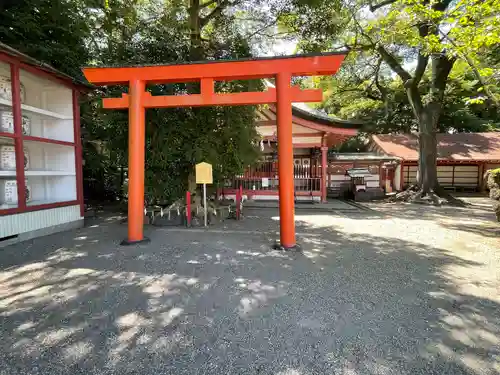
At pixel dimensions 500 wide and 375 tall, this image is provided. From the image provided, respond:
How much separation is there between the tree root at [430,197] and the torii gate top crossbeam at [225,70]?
9382mm

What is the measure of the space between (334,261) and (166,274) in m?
2.33

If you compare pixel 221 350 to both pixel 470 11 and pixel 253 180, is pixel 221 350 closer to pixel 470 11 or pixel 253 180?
pixel 470 11

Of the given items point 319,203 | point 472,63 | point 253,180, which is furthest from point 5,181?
point 472,63

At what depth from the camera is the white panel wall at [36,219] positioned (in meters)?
4.59

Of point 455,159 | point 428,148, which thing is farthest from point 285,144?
point 455,159

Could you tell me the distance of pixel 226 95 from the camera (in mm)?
4535

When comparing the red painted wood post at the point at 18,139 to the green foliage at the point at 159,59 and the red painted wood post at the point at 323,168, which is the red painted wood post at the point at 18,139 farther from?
the red painted wood post at the point at 323,168

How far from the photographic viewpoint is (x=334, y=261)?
4.00 m

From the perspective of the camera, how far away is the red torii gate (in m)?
4.34

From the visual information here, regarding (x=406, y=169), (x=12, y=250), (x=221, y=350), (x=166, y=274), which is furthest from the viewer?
(x=406, y=169)

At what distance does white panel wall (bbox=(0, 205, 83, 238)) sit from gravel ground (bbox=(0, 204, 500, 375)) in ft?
1.14

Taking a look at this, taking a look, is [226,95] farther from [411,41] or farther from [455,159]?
[455,159]

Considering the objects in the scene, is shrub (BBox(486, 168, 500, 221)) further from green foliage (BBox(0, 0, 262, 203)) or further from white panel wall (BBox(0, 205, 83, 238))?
white panel wall (BBox(0, 205, 83, 238))

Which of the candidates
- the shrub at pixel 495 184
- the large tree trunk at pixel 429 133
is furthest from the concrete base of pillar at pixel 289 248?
the large tree trunk at pixel 429 133
